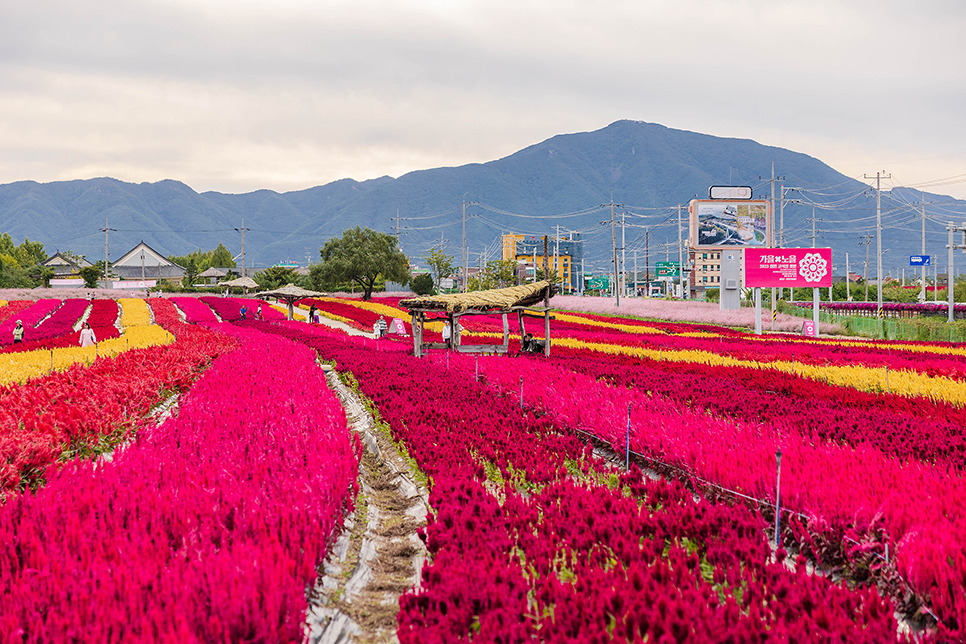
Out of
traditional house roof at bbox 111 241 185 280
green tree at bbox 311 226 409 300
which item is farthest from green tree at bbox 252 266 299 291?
traditional house roof at bbox 111 241 185 280

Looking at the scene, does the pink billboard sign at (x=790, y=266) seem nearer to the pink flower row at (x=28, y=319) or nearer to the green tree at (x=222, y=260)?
the pink flower row at (x=28, y=319)

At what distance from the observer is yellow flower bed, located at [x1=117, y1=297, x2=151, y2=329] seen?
38747 mm

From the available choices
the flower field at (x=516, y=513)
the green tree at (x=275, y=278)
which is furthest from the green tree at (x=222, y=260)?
the flower field at (x=516, y=513)

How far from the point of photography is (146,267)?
13700 cm

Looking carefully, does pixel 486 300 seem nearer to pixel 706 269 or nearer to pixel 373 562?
pixel 373 562

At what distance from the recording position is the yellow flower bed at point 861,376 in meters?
11.4

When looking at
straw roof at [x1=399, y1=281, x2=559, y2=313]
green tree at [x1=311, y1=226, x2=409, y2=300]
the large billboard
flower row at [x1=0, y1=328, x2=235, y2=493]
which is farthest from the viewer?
green tree at [x1=311, y1=226, x2=409, y2=300]

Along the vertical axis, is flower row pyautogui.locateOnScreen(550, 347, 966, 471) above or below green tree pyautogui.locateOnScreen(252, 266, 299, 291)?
below

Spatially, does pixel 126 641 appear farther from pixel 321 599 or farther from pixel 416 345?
pixel 416 345

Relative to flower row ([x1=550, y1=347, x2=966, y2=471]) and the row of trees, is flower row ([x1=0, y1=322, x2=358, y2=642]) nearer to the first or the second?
flower row ([x1=550, y1=347, x2=966, y2=471])

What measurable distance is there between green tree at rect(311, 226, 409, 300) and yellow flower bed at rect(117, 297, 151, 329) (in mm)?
21440

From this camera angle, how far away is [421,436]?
825 cm

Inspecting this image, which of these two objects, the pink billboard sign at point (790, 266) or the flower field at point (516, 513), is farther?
Answer: the pink billboard sign at point (790, 266)

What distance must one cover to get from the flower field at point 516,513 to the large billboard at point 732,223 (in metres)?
40.7
